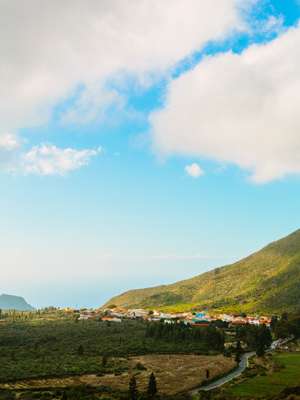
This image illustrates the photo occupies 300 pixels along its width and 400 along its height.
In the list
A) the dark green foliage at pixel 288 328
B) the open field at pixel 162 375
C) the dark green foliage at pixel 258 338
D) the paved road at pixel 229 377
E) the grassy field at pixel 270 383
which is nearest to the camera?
the grassy field at pixel 270 383

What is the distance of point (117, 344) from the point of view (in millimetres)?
114250

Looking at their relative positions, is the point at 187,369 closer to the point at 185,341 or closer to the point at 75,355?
the point at 75,355

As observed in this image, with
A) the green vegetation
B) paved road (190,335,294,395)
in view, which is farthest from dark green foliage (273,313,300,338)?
the green vegetation

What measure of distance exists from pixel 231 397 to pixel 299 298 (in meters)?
153

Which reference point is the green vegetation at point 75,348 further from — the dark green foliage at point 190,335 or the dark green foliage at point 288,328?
the dark green foliage at point 288,328

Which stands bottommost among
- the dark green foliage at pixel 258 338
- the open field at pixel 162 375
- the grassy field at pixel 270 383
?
the grassy field at pixel 270 383

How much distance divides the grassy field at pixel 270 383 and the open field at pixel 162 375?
8.54m

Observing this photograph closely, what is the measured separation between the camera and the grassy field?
6166 cm

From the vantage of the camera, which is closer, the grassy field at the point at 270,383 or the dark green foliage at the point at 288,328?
the grassy field at the point at 270,383

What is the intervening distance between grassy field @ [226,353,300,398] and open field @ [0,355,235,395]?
8540 millimetres

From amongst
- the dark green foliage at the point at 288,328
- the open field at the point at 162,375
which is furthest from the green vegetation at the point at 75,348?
the dark green foliage at the point at 288,328

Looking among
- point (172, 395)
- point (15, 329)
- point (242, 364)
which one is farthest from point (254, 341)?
point (15, 329)

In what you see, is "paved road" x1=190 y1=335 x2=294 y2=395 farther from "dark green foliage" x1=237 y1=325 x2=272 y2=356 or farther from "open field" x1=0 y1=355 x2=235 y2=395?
"dark green foliage" x1=237 y1=325 x2=272 y2=356

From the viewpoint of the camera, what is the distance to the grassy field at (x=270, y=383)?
6166cm
